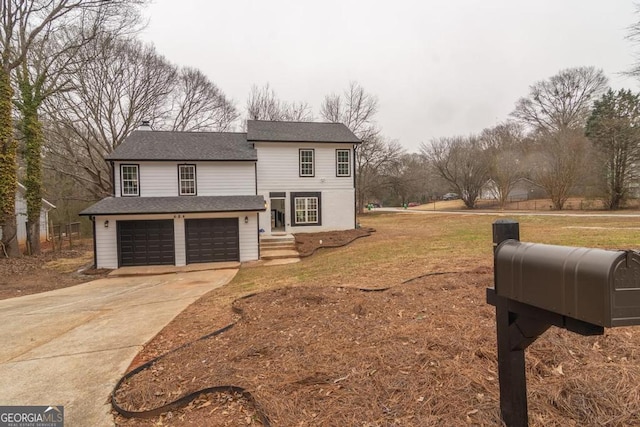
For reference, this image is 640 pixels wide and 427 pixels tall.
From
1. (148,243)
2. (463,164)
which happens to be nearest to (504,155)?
(463,164)

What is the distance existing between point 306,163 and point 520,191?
37.7m

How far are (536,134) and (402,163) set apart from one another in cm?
1595

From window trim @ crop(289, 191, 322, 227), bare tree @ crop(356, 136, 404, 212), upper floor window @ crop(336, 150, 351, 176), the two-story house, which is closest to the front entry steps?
the two-story house

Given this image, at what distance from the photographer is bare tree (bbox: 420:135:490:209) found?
38.8 m

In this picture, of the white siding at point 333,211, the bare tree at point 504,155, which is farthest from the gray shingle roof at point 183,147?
the bare tree at point 504,155

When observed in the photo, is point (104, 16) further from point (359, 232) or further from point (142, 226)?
point (359, 232)

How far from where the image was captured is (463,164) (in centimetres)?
3969

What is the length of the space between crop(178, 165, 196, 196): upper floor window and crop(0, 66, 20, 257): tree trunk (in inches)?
293

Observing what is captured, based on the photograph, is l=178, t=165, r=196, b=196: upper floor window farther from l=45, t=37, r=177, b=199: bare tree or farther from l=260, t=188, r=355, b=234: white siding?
l=45, t=37, r=177, b=199: bare tree

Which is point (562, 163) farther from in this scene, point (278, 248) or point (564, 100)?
point (278, 248)

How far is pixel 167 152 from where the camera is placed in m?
16.7

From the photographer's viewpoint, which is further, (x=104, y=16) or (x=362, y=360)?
(x=104, y=16)

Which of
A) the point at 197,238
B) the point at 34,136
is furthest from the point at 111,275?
the point at 34,136

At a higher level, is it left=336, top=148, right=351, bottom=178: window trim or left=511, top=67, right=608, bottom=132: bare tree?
left=511, top=67, right=608, bottom=132: bare tree
